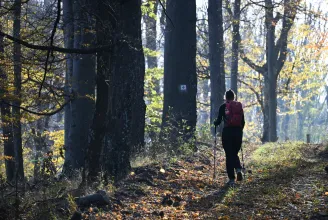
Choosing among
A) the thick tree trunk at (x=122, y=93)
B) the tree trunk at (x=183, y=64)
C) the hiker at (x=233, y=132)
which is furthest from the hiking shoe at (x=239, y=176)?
the tree trunk at (x=183, y=64)

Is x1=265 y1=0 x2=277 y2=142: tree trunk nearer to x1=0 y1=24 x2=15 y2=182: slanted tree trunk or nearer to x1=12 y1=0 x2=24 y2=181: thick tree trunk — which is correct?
x1=0 y1=24 x2=15 y2=182: slanted tree trunk

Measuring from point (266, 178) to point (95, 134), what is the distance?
3843 millimetres

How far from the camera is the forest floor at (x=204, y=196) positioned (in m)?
6.99

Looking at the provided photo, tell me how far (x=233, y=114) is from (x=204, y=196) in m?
2.27

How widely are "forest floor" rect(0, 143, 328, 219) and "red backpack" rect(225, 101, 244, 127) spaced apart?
4.25 feet

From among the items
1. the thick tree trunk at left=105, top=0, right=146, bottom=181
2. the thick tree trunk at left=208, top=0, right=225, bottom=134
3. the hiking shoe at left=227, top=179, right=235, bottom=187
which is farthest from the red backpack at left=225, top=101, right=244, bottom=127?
the thick tree trunk at left=208, top=0, right=225, bottom=134

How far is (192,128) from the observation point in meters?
16.2

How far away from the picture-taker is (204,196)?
900cm

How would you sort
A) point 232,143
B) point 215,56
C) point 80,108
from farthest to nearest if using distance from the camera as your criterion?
point 215,56
point 80,108
point 232,143

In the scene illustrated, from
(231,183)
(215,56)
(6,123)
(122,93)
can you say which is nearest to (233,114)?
(231,183)

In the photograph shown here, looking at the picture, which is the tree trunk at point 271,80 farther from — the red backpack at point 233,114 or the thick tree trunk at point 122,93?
the thick tree trunk at point 122,93

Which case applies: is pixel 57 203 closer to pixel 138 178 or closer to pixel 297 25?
pixel 138 178

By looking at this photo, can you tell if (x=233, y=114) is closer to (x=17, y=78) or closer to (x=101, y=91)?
(x=101, y=91)

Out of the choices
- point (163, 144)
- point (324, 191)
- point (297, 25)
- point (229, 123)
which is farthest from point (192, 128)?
point (297, 25)
